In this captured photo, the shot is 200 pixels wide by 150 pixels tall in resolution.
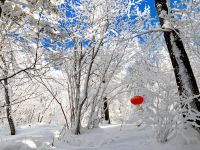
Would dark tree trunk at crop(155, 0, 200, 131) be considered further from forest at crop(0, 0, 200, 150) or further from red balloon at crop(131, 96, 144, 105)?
red balloon at crop(131, 96, 144, 105)

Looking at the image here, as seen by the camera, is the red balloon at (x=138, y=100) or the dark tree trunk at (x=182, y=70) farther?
the red balloon at (x=138, y=100)

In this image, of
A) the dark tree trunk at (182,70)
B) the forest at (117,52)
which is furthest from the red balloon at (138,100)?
the dark tree trunk at (182,70)

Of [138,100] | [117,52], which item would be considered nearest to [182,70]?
[138,100]

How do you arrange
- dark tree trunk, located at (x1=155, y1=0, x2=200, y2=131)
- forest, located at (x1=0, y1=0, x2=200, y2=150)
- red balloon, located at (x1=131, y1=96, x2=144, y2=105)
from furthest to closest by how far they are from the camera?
red balloon, located at (x1=131, y1=96, x2=144, y2=105) < dark tree trunk, located at (x1=155, y1=0, x2=200, y2=131) < forest, located at (x1=0, y1=0, x2=200, y2=150)

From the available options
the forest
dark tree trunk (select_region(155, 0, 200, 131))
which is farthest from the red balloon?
dark tree trunk (select_region(155, 0, 200, 131))

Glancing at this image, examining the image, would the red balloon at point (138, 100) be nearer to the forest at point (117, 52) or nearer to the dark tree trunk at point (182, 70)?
the forest at point (117, 52)

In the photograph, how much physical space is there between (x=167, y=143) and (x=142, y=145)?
0.51 m

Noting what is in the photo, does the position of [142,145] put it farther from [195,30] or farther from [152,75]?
[195,30]

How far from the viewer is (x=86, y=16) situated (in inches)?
316

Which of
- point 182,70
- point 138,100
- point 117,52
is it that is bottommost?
point 138,100

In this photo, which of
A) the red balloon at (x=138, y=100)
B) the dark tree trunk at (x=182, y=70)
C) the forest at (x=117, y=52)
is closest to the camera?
the forest at (x=117, y=52)

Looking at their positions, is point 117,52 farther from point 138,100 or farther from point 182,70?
point 182,70

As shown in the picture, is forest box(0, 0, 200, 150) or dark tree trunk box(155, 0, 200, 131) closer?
forest box(0, 0, 200, 150)

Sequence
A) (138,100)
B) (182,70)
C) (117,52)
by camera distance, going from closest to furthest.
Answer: (182,70) < (138,100) < (117,52)
